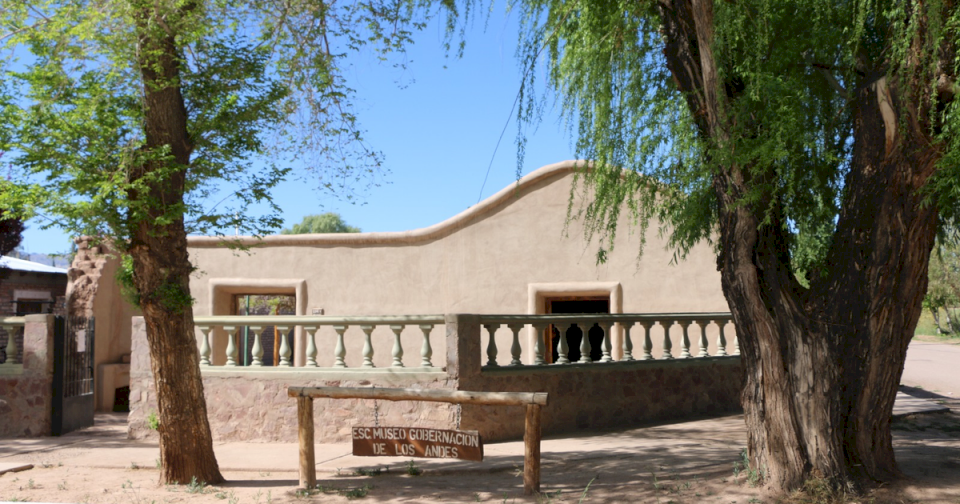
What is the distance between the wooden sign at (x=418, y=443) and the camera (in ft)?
23.2

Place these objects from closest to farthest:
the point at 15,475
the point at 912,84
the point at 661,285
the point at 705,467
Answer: the point at 912,84 → the point at 705,467 → the point at 15,475 → the point at 661,285

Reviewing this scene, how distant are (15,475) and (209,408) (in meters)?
2.55

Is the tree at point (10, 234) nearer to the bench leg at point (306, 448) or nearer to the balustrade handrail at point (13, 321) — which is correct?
the balustrade handrail at point (13, 321)

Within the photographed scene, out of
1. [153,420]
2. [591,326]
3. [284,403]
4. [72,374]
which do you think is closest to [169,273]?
[284,403]

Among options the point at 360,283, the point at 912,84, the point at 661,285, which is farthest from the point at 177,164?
the point at 661,285

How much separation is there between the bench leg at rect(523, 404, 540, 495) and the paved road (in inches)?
511

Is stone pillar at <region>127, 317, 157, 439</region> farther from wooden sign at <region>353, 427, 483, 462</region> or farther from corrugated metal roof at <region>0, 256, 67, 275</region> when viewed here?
corrugated metal roof at <region>0, 256, 67, 275</region>

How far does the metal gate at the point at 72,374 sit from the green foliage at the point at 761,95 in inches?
363

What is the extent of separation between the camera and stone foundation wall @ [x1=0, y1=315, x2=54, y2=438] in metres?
12.5

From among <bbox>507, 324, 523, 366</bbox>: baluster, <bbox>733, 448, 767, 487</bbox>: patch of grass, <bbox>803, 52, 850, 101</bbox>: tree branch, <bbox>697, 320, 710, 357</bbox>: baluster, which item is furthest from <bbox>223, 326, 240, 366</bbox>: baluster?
<bbox>803, 52, 850, 101</bbox>: tree branch

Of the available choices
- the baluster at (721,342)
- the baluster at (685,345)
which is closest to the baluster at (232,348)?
the baluster at (685,345)

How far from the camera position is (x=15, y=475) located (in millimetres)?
9109

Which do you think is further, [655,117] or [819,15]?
[655,117]

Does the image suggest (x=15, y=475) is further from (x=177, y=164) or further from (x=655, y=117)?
(x=655, y=117)
